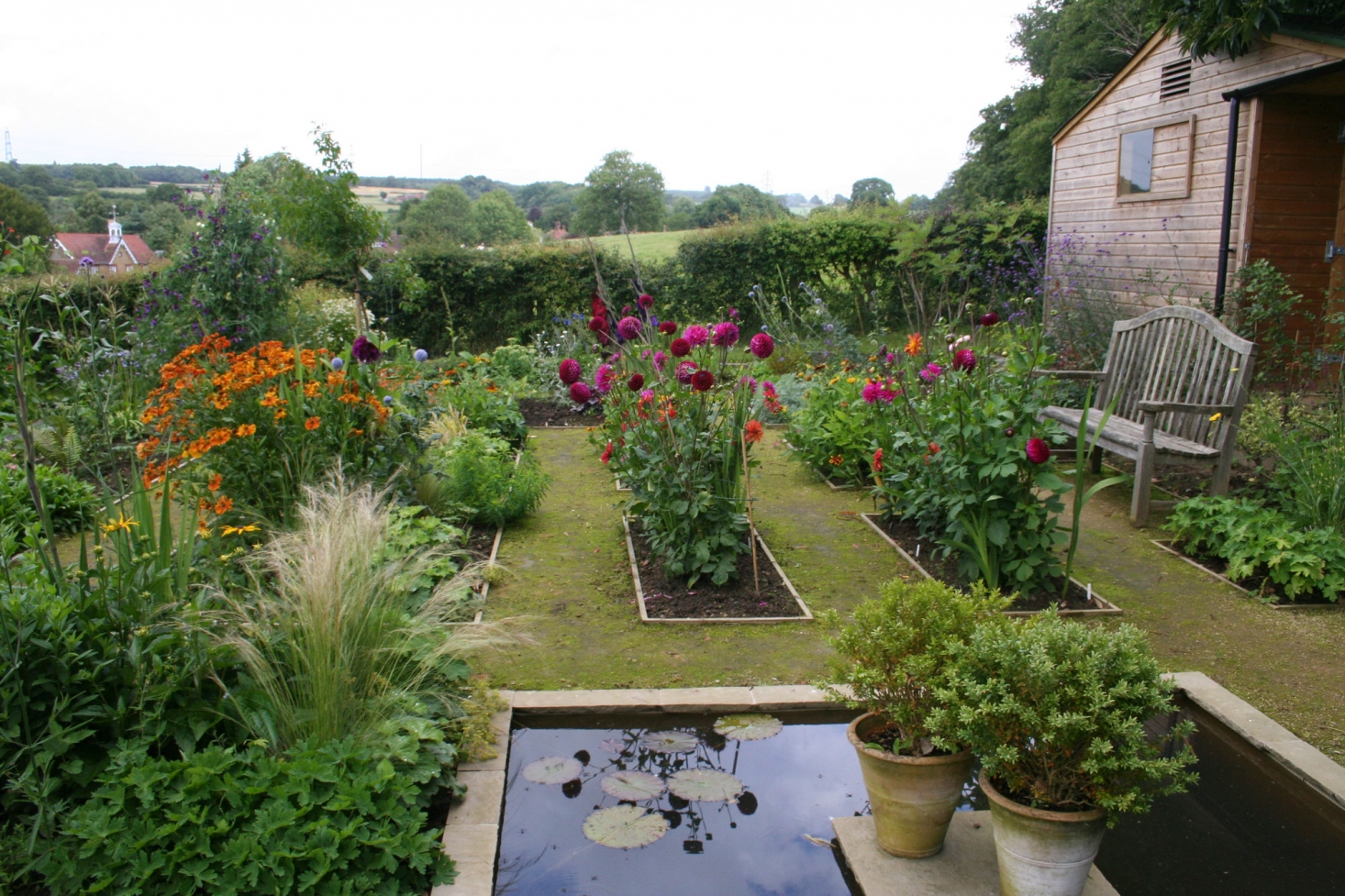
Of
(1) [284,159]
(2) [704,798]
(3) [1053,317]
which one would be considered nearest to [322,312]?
(1) [284,159]

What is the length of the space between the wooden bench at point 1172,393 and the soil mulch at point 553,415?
13.8ft

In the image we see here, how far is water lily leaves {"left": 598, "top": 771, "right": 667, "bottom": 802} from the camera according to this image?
8.23 ft

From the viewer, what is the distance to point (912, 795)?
214 centimetres

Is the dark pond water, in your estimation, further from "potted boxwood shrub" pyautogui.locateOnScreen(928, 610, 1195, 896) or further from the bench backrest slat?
the bench backrest slat

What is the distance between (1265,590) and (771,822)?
9.77 ft

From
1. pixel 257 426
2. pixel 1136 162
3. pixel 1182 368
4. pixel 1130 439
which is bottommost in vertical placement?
pixel 1130 439

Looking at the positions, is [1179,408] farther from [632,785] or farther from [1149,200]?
[1149,200]

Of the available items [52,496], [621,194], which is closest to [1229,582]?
[52,496]

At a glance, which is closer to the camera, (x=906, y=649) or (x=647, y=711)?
(x=906, y=649)

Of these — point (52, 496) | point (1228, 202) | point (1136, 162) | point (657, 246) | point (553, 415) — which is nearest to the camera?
point (52, 496)

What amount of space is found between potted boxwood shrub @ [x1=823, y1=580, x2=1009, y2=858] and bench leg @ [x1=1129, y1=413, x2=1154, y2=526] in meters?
3.04

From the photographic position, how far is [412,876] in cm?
206

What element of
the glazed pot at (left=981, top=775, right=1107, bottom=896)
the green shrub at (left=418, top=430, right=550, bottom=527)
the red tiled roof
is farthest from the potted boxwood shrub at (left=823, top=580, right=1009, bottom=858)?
the red tiled roof

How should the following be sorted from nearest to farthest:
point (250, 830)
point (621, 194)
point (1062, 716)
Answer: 1. point (1062, 716)
2. point (250, 830)
3. point (621, 194)
